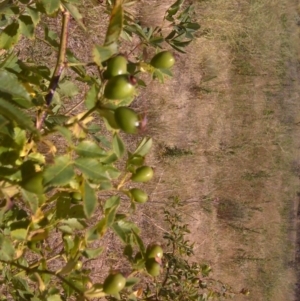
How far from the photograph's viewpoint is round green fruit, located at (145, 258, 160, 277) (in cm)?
106

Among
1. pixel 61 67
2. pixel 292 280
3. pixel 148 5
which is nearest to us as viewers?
pixel 61 67

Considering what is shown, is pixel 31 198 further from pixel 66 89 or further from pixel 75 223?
pixel 66 89

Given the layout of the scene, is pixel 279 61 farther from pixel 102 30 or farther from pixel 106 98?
pixel 106 98

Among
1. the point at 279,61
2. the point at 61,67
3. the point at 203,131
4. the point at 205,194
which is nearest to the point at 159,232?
the point at 205,194

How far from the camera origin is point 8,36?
128cm

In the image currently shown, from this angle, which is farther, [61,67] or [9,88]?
[61,67]

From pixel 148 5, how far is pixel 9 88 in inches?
126

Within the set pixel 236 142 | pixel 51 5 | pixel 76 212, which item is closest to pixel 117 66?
pixel 51 5

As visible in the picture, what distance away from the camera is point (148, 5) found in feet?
12.8

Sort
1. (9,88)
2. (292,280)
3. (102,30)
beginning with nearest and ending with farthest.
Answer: (9,88) < (102,30) < (292,280)

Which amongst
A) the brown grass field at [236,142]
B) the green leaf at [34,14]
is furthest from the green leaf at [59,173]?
the brown grass field at [236,142]

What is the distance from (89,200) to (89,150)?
0.32ft

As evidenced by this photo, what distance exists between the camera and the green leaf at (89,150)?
95 cm

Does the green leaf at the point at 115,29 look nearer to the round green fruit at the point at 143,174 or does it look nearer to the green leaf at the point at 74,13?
the green leaf at the point at 74,13
